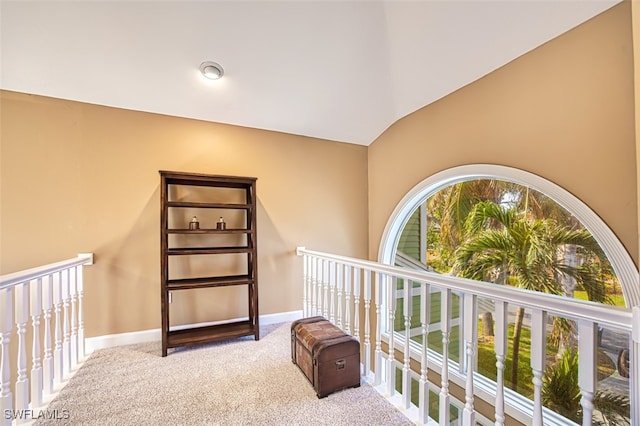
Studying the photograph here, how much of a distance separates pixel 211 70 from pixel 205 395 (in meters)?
2.45

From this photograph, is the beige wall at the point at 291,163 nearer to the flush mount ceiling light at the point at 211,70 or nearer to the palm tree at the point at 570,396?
the flush mount ceiling light at the point at 211,70

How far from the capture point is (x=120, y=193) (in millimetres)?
2553

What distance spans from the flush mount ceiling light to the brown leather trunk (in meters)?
2.22

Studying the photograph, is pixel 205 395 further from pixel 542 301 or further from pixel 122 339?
pixel 542 301

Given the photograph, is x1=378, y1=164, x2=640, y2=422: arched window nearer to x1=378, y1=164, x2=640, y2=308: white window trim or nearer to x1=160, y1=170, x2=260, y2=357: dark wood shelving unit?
x1=378, y1=164, x2=640, y2=308: white window trim

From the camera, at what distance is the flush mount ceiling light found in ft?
7.53

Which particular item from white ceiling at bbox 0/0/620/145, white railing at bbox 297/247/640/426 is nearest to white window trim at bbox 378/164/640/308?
white railing at bbox 297/247/640/426

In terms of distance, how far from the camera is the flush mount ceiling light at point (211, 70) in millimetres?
2295

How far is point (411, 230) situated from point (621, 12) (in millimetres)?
2305

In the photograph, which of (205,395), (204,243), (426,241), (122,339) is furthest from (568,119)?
(122,339)

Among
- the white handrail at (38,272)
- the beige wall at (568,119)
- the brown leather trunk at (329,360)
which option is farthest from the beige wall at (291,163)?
the brown leather trunk at (329,360)

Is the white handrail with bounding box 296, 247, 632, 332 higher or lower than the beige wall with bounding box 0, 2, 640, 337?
lower

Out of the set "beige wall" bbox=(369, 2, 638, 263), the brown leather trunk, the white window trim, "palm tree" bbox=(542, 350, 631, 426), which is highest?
"beige wall" bbox=(369, 2, 638, 263)

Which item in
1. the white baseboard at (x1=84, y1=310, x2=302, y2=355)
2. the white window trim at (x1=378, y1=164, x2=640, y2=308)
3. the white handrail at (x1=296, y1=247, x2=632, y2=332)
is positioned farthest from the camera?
the white baseboard at (x1=84, y1=310, x2=302, y2=355)
